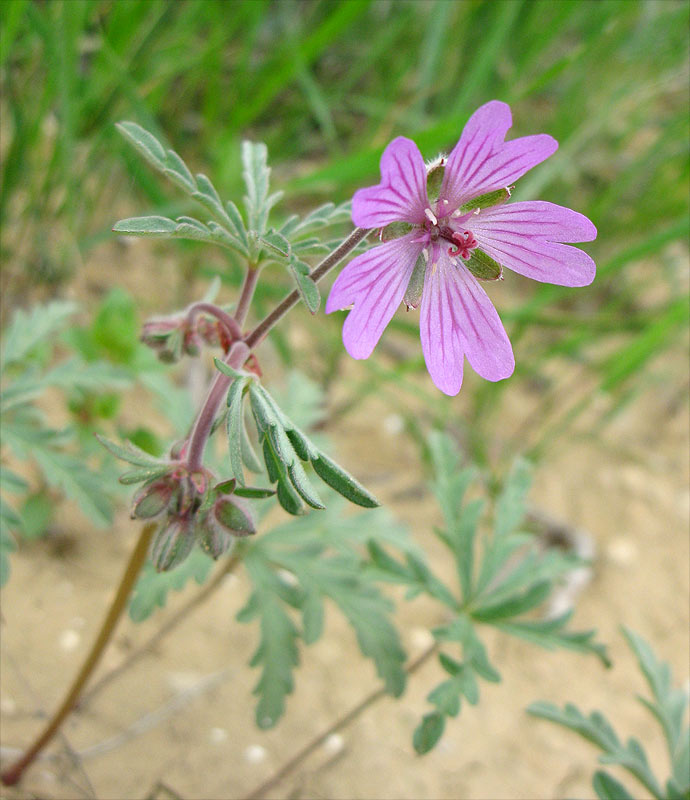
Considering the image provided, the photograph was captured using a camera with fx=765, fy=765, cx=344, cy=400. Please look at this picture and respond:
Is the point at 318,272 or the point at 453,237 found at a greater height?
the point at 453,237

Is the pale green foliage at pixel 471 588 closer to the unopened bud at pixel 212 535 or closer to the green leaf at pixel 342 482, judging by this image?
the unopened bud at pixel 212 535

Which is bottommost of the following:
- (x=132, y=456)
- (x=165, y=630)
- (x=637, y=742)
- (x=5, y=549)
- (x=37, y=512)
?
(x=165, y=630)

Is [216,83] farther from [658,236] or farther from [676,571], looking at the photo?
[676,571]

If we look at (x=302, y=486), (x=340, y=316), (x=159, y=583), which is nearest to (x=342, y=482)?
(x=302, y=486)

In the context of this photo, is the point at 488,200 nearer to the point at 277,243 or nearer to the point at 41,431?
the point at 277,243

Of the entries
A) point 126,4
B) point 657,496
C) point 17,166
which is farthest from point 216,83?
point 657,496

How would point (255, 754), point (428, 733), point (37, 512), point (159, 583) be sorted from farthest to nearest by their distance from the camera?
point (37, 512)
point (255, 754)
point (159, 583)
point (428, 733)
